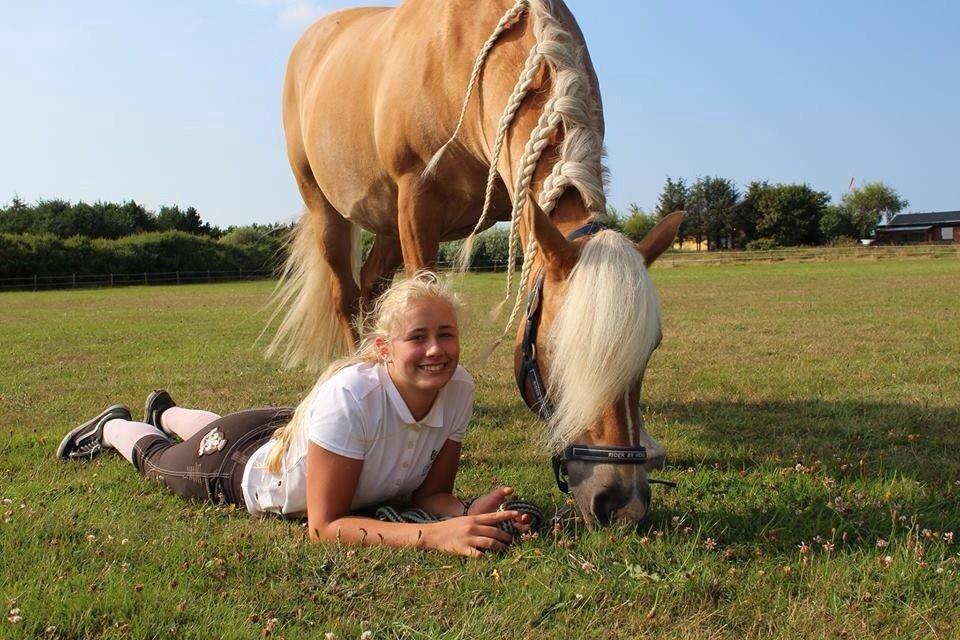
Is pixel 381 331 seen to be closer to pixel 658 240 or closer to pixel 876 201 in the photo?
pixel 658 240

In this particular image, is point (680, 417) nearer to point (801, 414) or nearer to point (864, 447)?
point (801, 414)

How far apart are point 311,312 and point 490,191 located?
339 cm

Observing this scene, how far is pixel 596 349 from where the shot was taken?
2480 millimetres

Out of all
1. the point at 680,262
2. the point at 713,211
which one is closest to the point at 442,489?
the point at 680,262

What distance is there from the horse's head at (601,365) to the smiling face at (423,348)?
0.38 metres

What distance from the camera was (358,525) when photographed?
8.84 ft

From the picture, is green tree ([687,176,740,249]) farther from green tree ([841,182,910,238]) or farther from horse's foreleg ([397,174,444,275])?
horse's foreleg ([397,174,444,275])

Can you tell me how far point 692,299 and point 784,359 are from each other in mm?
10095

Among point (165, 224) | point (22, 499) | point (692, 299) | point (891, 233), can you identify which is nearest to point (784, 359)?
point (22, 499)

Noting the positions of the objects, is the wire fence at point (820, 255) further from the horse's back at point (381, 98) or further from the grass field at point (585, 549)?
the grass field at point (585, 549)

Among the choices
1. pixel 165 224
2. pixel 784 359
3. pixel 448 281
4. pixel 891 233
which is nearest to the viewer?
pixel 448 281

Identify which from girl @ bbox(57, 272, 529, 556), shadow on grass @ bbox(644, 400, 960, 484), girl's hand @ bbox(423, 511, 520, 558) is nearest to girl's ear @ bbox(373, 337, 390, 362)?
girl @ bbox(57, 272, 529, 556)

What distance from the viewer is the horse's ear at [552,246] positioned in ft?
8.58

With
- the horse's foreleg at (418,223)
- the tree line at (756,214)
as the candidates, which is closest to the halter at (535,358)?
the horse's foreleg at (418,223)
